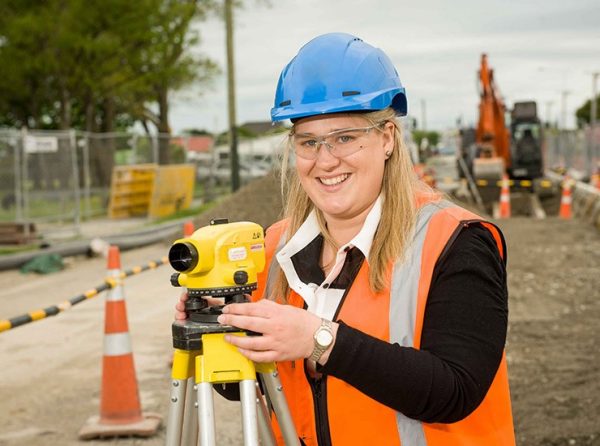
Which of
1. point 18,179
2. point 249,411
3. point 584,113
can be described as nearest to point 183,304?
point 249,411

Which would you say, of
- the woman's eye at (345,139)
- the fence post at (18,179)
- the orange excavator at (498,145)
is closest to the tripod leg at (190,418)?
the woman's eye at (345,139)

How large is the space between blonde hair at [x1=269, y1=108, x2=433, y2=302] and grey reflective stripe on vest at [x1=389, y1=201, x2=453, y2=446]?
0.03 m

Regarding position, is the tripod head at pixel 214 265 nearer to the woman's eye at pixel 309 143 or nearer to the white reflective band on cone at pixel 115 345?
the woman's eye at pixel 309 143

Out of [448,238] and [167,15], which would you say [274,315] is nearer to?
[448,238]

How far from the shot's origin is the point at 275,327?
1.86 m

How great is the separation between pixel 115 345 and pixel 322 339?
3759mm

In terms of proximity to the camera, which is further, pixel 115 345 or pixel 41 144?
pixel 41 144

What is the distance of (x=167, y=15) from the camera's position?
95.5 ft

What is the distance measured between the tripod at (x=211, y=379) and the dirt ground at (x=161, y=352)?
10.4 feet

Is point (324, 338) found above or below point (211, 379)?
above

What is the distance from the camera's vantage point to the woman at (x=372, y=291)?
191 centimetres

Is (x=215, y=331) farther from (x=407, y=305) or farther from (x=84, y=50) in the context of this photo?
(x=84, y=50)

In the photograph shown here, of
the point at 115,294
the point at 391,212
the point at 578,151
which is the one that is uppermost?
the point at 391,212

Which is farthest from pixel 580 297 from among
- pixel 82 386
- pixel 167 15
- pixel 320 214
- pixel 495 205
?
pixel 167 15
